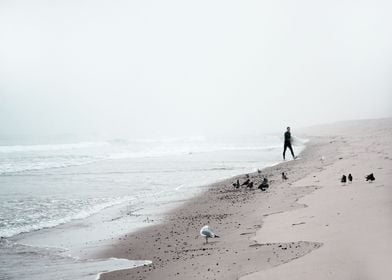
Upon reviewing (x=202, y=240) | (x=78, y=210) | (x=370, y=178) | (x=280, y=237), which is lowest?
(x=78, y=210)

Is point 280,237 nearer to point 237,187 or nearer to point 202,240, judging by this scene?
point 202,240

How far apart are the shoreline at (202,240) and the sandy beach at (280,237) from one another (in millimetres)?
21

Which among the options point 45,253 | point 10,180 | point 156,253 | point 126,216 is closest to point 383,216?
point 156,253

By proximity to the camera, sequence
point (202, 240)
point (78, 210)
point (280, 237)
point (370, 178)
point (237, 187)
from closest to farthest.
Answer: point (280, 237) → point (202, 240) → point (370, 178) → point (78, 210) → point (237, 187)

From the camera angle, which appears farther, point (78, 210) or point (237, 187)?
point (237, 187)

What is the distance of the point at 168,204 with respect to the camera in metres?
15.2

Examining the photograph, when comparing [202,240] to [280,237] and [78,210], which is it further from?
[78,210]

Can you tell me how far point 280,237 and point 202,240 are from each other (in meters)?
1.94

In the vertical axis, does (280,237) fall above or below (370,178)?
below

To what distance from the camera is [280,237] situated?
8305 mm

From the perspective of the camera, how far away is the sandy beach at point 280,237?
6188mm

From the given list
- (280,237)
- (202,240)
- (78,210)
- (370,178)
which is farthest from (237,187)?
(280,237)

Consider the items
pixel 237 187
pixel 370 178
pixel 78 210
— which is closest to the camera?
pixel 370 178

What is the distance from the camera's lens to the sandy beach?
20.3 feet
